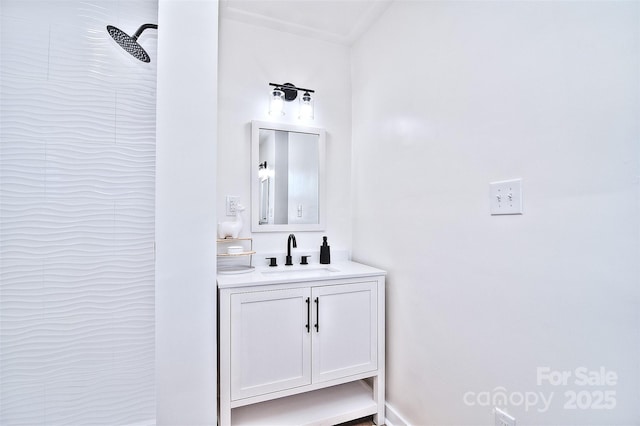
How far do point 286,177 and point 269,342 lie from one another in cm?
110

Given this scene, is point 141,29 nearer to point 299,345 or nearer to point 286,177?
point 286,177

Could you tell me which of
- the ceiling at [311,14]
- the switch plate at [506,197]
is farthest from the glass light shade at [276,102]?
the switch plate at [506,197]

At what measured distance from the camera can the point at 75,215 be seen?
1477mm

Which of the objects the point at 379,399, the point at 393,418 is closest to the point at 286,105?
the point at 379,399

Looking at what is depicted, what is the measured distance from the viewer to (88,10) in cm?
150

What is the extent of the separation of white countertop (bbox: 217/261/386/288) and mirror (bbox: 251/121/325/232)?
0.98ft

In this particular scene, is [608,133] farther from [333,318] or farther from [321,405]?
[321,405]

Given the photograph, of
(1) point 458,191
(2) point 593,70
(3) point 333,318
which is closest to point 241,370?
(3) point 333,318

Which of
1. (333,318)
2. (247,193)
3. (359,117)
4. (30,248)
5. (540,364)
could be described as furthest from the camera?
(359,117)

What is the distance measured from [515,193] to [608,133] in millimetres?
294

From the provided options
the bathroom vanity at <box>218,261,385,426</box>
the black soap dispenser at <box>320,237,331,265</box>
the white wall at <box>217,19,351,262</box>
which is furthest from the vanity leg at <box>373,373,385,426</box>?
the white wall at <box>217,19,351,262</box>

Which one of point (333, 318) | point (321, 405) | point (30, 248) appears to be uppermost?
point (30, 248)

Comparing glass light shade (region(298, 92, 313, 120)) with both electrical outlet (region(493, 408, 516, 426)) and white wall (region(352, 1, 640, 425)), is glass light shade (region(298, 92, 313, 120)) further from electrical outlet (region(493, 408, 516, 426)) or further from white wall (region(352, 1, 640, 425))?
electrical outlet (region(493, 408, 516, 426))

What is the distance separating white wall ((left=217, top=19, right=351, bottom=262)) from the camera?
1.94m
